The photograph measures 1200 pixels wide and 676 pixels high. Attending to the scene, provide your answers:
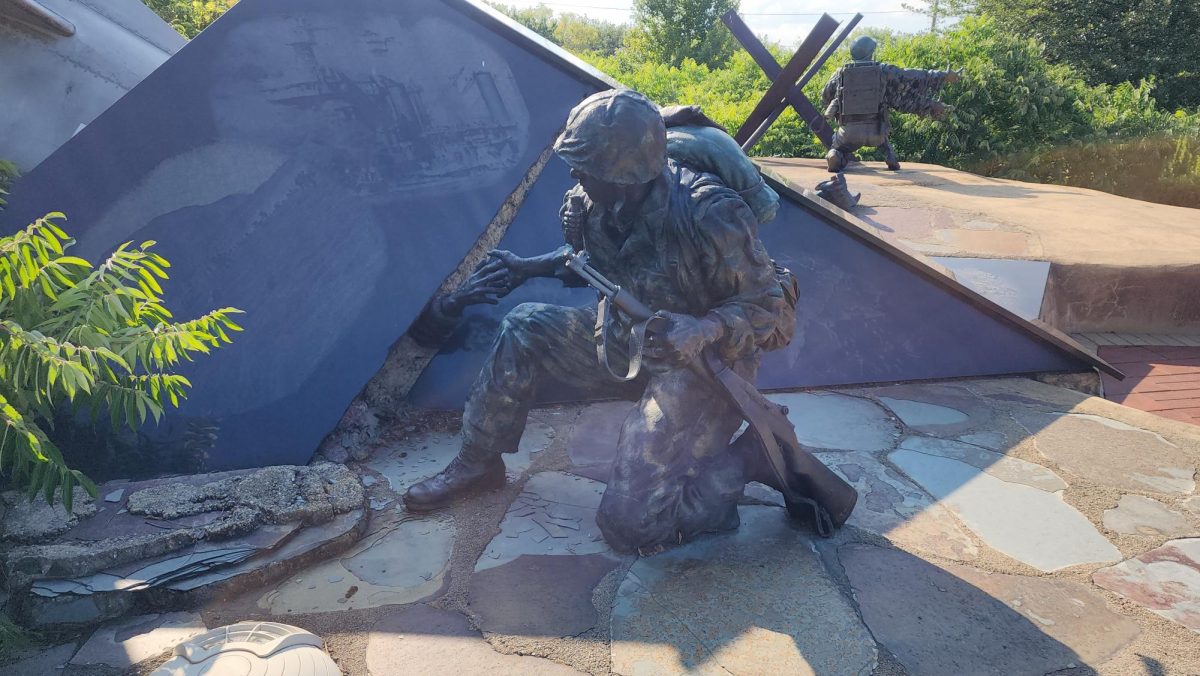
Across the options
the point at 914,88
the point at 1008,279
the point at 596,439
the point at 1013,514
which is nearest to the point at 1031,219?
the point at 1008,279

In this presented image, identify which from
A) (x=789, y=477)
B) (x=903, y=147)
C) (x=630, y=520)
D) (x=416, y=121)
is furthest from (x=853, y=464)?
(x=903, y=147)

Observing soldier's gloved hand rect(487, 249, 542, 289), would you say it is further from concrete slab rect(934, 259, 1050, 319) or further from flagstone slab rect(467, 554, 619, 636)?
concrete slab rect(934, 259, 1050, 319)

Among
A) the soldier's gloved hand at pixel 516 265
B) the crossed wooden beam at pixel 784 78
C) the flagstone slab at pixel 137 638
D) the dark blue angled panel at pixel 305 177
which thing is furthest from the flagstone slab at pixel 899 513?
the crossed wooden beam at pixel 784 78

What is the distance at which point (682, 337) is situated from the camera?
2.14 m

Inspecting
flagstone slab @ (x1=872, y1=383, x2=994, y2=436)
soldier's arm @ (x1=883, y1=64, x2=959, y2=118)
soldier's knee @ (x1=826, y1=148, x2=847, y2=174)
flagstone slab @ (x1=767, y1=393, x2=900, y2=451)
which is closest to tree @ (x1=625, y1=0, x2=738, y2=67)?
soldier's knee @ (x1=826, y1=148, x2=847, y2=174)

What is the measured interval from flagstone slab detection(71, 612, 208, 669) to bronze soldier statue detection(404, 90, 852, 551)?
30.8 inches

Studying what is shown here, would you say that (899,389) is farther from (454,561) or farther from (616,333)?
(454,561)

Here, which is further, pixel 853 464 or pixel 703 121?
pixel 853 464

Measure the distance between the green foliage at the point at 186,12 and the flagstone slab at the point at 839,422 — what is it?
8856 millimetres

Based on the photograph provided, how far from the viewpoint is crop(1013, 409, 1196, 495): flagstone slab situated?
283cm

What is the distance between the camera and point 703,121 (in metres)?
2.54

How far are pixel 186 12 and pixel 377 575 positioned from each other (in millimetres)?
9777

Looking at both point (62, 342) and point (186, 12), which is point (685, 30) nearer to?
point (186, 12)

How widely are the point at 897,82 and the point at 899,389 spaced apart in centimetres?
429
